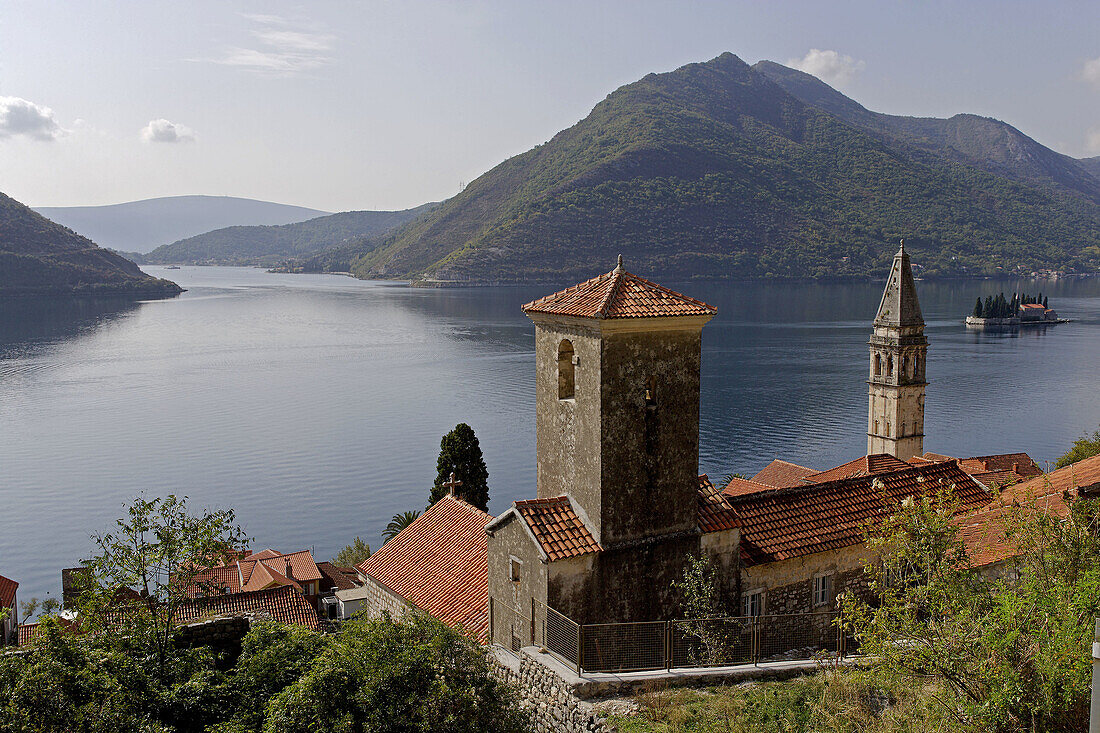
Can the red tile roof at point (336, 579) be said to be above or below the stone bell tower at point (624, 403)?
below

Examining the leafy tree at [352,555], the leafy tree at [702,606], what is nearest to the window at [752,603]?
the leafy tree at [702,606]

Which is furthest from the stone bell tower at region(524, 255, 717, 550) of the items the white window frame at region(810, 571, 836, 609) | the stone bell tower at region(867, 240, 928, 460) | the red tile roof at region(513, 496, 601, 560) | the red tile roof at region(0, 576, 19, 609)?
the stone bell tower at region(867, 240, 928, 460)

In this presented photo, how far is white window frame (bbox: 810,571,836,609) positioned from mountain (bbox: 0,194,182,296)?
6620 inches

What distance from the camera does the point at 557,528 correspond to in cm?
1217

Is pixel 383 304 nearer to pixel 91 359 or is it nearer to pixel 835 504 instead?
pixel 91 359

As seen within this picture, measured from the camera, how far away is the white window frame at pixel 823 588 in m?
14.0

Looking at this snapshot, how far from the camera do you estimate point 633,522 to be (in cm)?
1232

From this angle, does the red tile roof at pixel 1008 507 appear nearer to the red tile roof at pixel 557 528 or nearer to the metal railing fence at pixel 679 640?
the metal railing fence at pixel 679 640

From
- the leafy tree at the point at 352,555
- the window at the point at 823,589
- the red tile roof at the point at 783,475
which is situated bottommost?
the leafy tree at the point at 352,555

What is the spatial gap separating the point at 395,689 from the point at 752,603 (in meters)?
6.92

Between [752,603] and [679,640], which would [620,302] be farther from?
[752,603]

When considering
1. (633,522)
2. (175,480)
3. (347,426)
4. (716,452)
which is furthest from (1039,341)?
(633,522)

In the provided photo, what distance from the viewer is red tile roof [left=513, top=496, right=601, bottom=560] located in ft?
38.7

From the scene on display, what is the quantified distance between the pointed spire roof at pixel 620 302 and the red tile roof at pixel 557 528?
288 centimetres
